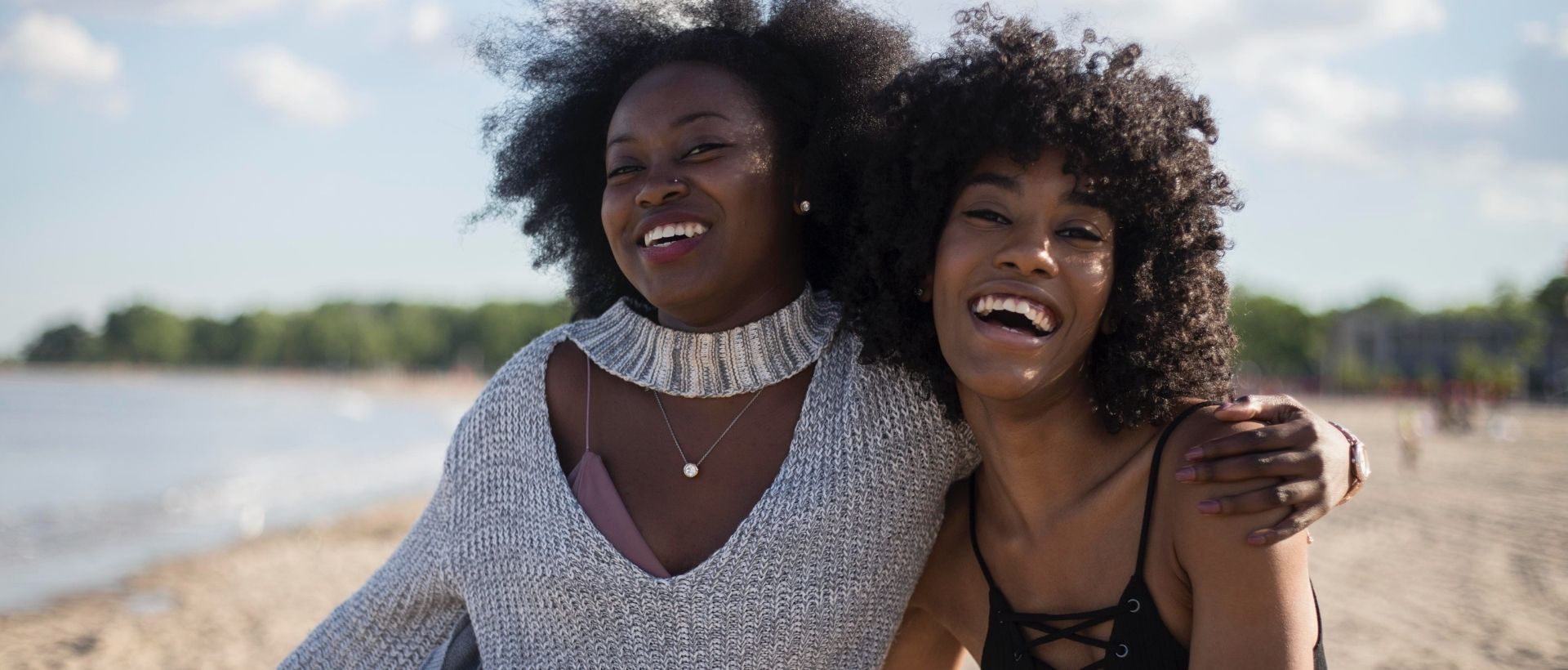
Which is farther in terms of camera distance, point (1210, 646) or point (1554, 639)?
point (1554, 639)

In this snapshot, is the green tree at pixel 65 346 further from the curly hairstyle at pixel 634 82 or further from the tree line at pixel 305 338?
the curly hairstyle at pixel 634 82

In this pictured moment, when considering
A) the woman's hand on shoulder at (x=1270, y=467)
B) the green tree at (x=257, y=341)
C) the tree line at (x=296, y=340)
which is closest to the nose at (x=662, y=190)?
the woman's hand on shoulder at (x=1270, y=467)

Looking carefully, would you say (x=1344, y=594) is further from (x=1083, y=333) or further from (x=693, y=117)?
(x=693, y=117)

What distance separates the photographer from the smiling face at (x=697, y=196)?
2.97 meters

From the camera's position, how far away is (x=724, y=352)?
10.3 feet

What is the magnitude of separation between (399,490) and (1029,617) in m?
20.5

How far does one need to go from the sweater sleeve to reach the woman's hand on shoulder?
189 cm

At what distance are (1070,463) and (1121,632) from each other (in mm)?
395

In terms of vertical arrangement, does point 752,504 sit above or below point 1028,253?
below

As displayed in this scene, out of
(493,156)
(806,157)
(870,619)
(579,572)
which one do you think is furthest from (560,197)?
(870,619)

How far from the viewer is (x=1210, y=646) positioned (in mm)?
2350

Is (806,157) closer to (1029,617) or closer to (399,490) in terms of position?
(1029,617)

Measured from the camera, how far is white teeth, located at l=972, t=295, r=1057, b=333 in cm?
249

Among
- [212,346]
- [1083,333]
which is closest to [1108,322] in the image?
[1083,333]
